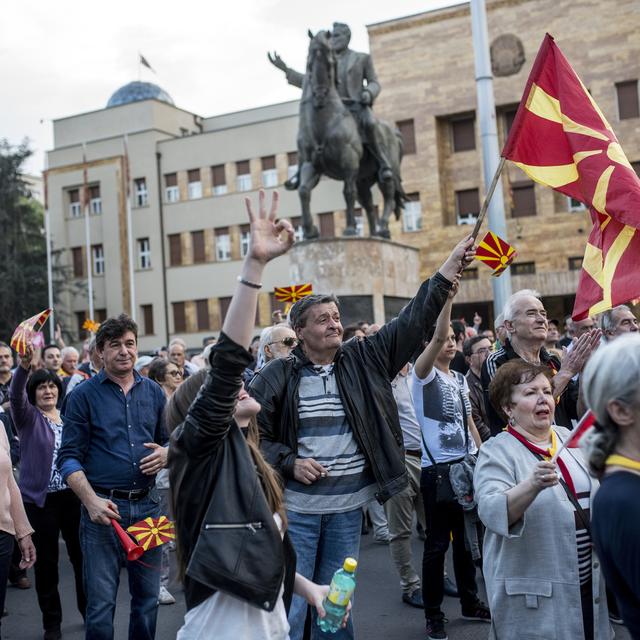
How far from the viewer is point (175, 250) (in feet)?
149

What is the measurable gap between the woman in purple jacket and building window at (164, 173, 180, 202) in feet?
129

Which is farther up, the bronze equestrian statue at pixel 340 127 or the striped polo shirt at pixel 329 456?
the bronze equestrian statue at pixel 340 127

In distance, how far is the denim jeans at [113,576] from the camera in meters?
4.57

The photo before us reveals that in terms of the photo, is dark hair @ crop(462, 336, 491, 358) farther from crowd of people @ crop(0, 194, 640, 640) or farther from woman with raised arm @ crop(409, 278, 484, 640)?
woman with raised arm @ crop(409, 278, 484, 640)

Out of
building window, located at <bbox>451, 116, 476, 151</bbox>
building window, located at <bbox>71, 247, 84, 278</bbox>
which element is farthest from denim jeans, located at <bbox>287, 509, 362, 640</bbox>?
building window, located at <bbox>71, 247, 84, 278</bbox>

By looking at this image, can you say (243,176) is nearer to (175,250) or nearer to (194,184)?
(194,184)

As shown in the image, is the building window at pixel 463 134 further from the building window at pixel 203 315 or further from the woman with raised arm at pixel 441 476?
the woman with raised arm at pixel 441 476

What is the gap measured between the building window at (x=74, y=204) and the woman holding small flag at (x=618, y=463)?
48023 millimetres

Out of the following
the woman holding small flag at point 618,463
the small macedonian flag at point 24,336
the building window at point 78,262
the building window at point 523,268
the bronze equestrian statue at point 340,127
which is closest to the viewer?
the woman holding small flag at point 618,463

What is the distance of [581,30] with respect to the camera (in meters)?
34.9

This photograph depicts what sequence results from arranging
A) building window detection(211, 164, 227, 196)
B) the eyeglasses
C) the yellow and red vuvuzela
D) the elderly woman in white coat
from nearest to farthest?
1. the elderly woman in white coat
2. the eyeglasses
3. the yellow and red vuvuzela
4. building window detection(211, 164, 227, 196)

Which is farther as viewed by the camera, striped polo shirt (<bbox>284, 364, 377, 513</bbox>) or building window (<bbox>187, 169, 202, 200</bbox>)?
building window (<bbox>187, 169, 202, 200</bbox>)

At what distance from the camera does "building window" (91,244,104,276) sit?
4725 centimetres

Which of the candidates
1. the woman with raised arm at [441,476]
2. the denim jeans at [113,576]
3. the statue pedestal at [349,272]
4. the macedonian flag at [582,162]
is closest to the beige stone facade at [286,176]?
the statue pedestal at [349,272]
